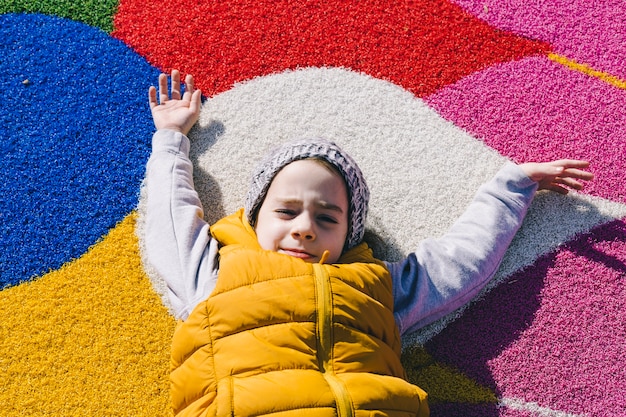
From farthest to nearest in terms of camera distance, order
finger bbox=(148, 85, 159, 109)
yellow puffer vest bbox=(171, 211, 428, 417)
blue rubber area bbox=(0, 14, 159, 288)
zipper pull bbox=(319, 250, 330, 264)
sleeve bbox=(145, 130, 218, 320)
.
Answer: finger bbox=(148, 85, 159, 109) → blue rubber area bbox=(0, 14, 159, 288) → sleeve bbox=(145, 130, 218, 320) → zipper pull bbox=(319, 250, 330, 264) → yellow puffer vest bbox=(171, 211, 428, 417)

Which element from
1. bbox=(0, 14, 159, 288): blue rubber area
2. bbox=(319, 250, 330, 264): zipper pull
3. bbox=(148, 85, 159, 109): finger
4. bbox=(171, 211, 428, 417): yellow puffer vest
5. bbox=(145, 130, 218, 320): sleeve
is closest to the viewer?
bbox=(171, 211, 428, 417): yellow puffer vest

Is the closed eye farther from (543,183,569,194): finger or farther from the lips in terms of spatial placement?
(543,183,569,194): finger

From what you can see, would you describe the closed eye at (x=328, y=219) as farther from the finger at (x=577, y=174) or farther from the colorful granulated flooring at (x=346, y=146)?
the finger at (x=577, y=174)

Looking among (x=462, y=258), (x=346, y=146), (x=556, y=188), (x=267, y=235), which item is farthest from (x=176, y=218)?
(x=556, y=188)

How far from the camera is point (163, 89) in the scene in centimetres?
215

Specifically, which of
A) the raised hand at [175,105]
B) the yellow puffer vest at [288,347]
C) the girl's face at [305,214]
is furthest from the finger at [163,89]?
the yellow puffer vest at [288,347]

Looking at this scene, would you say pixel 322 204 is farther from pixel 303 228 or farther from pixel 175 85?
pixel 175 85

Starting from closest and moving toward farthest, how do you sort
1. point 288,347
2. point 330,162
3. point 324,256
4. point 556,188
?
point 288,347
point 324,256
point 330,162
point 556,188

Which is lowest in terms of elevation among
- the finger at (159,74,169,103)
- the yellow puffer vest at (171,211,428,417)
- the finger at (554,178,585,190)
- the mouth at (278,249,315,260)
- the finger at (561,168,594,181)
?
the yellow puffer vest at (171,211,428,417)

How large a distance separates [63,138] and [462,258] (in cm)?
132

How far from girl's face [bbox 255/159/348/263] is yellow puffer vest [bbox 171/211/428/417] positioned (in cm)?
7

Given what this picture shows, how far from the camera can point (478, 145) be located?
2158mm

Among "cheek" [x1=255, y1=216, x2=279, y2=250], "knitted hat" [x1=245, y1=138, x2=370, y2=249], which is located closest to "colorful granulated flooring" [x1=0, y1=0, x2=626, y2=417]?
"knitted hat" [x1=245, y1=138, x2=370, y2=249]

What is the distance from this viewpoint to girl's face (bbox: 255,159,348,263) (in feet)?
5.70
